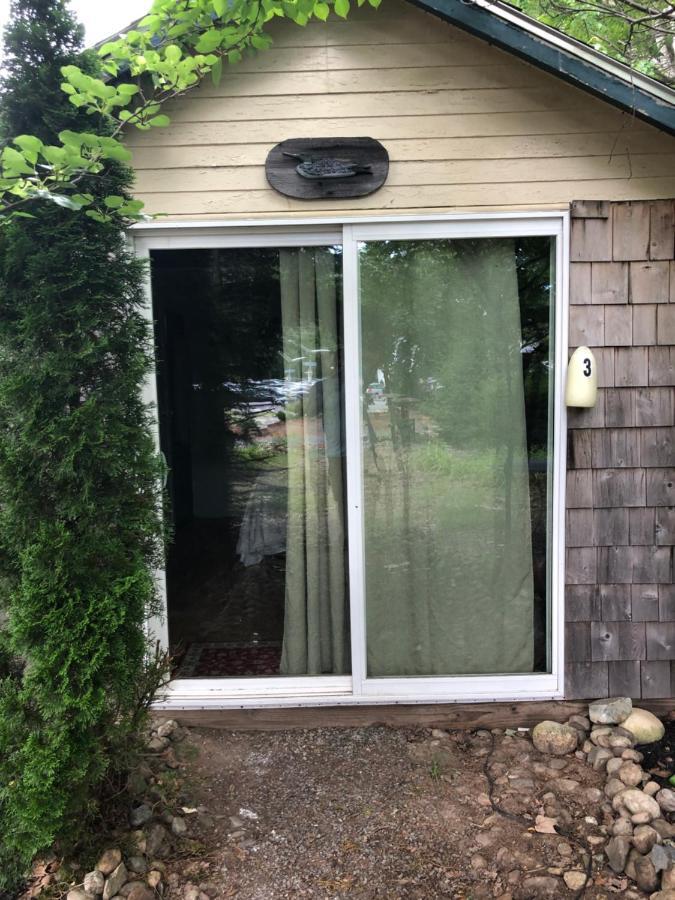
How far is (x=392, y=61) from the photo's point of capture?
99.7 inches

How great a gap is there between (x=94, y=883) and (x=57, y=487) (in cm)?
116

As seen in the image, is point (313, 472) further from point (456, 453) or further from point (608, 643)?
point (608, 643)

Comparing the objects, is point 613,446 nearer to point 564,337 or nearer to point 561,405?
point 561,405

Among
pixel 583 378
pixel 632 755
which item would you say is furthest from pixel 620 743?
pixel 583 378

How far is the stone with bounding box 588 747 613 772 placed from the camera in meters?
2.45

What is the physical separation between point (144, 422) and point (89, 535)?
396 mm

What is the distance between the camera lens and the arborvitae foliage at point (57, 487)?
179 centimetres

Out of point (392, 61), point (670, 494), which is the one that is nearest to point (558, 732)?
point (670, 494)

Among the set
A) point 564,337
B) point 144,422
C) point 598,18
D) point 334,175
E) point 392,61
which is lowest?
point 144,422

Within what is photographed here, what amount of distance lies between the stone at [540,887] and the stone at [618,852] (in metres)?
0.20

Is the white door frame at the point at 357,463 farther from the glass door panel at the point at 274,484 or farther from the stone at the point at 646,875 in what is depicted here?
the stone at the point at 646,875

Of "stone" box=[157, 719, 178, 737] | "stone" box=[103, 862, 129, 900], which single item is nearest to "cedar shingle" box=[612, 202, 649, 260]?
"stone" box=[157, 719, 178, 737]

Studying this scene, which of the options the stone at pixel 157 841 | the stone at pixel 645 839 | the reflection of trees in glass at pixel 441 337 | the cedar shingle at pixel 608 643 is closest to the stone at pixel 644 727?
the cedar shingle at pixel 608 643

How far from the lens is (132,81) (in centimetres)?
256
